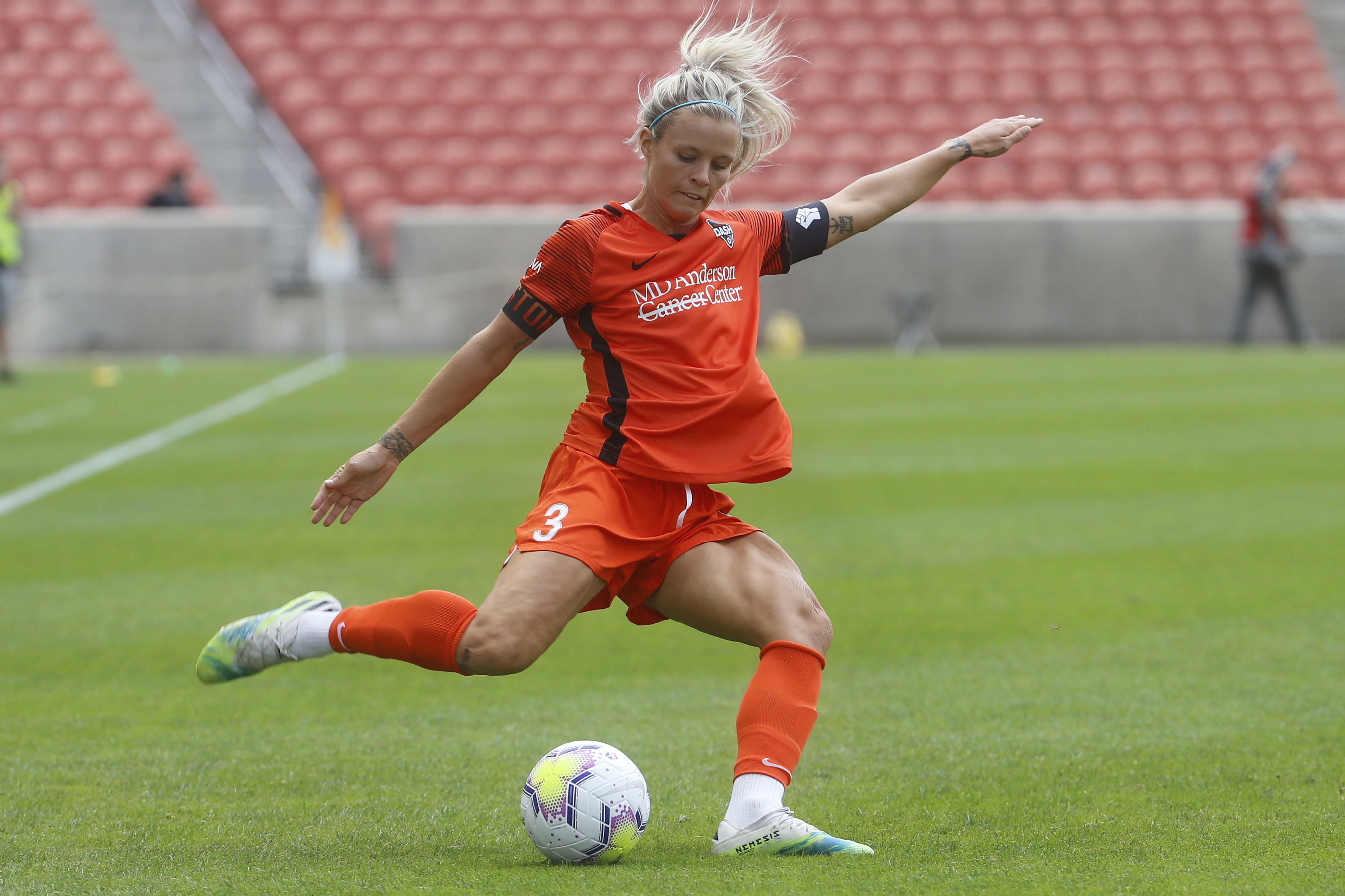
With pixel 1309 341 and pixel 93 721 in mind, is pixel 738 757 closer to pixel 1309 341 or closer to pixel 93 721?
pixel 93 721

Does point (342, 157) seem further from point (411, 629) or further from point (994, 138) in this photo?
point (411, 629)

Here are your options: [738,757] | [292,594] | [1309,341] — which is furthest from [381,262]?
[738,757]

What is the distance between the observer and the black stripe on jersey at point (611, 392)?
3.72m

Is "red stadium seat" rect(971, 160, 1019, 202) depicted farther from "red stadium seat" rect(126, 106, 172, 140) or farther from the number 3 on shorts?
the number 3 on shorts

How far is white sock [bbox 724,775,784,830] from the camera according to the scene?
337 centimetres

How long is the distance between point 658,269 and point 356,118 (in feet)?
66.6

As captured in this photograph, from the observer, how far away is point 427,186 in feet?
73.2

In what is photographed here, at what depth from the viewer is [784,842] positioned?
3.33 m

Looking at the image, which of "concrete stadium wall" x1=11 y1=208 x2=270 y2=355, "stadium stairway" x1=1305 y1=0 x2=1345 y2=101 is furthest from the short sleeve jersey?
"stadium stairway" x1=1305 y1=0 x2=1345 y2=101

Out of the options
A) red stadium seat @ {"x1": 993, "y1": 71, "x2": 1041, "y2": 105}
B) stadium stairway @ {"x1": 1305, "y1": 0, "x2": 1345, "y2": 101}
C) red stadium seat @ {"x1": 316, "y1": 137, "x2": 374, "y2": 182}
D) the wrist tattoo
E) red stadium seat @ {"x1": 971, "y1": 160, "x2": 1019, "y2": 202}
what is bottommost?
red stadium seat @ {"x1": 316, "y1": 137, "x2": 374, "y2": 182}

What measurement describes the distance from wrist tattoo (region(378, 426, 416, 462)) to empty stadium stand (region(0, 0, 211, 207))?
19008 mm

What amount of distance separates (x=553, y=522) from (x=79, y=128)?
69.4 feet

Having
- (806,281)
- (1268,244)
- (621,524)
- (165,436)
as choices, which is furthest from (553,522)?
(806,281)

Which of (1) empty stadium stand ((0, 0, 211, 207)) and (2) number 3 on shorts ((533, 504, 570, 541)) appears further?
(1) empty stadium stand ((0, 0, 211, 207))
